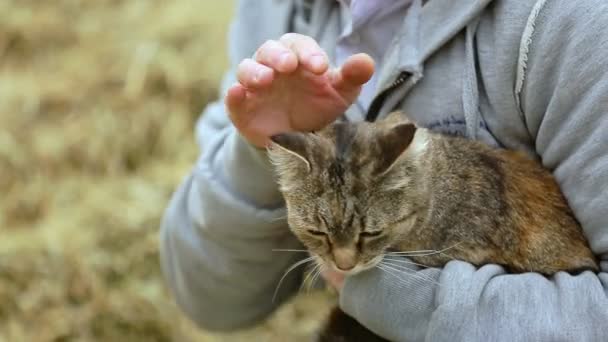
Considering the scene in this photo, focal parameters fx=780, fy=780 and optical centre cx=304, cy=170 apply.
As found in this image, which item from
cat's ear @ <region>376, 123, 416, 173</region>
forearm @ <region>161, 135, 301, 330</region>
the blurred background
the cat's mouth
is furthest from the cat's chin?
the blurred background

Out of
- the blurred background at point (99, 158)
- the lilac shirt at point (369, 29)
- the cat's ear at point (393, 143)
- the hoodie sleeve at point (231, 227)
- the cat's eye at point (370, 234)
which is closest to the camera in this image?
the cat's ear at point (393, 143)

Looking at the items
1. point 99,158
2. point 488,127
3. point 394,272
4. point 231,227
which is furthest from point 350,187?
point 99,158

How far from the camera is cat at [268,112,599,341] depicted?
1.28 metres

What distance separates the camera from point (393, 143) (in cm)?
121

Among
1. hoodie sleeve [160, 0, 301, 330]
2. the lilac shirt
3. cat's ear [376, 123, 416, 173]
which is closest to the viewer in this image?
cat's ear [376, 123, 416, 173]

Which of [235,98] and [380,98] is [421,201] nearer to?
[380,98]

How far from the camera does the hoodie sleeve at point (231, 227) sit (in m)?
1.62

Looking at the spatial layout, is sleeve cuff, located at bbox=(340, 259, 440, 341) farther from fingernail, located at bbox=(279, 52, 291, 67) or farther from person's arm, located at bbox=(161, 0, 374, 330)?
fingernail, located at bbox=(279, 52, 291, 67)

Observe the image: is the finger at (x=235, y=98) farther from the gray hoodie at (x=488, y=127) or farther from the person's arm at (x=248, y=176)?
the gray hoodie at (x=488, y=127)

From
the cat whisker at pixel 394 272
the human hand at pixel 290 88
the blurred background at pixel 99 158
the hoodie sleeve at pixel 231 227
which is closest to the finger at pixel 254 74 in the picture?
the human hand at pixel 290 88

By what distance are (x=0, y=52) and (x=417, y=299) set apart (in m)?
2.63

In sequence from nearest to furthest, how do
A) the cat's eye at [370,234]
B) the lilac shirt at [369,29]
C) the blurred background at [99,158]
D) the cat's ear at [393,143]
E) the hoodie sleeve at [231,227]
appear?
the cat's ear at [393,143] → the cat's eye at [370,234] → the lilac shirt at [369,29] → the hoodie sleeve at [231,227] → the blurred background at [99,158]

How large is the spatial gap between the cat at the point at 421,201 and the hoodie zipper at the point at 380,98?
2.5 inches

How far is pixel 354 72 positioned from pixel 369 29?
10.1 inches
